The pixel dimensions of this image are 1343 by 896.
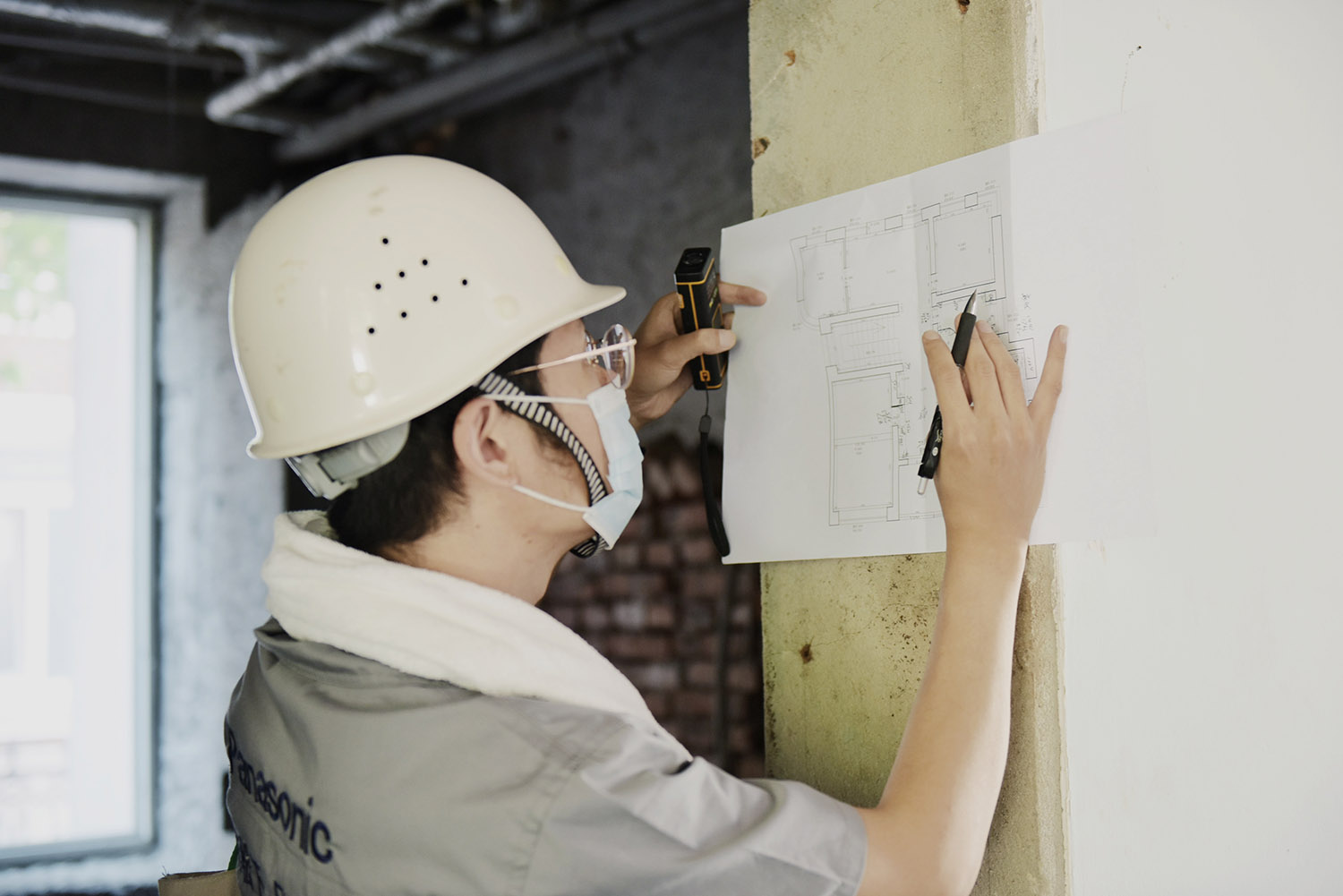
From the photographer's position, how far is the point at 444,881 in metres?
0.85

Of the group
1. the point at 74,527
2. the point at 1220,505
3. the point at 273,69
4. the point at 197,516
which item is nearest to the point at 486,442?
the point at 1220,505

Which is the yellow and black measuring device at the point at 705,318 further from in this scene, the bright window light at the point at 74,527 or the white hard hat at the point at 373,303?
the bright window light at the point at 74,527

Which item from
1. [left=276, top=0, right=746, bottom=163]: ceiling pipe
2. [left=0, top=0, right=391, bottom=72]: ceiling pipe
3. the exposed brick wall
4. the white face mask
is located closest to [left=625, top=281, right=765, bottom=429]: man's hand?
the white face mask

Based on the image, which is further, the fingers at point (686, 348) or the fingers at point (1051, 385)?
the fingers at point (686, 348)

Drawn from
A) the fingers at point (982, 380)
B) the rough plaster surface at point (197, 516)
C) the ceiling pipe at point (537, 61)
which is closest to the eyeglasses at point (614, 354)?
the fingers at point (982, 380)

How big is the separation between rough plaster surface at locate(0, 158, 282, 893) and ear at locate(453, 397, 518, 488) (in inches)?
124

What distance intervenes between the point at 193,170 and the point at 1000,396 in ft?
12.7

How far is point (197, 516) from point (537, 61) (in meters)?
2.18

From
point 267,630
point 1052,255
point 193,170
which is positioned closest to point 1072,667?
point 1052,255

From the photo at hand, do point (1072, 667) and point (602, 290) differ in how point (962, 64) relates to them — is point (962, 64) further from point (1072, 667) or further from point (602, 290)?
point (1072, 667)

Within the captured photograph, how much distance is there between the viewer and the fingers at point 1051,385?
99 cm

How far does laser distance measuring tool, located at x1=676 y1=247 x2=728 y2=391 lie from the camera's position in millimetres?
1233

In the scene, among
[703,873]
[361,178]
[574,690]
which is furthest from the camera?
[361,178]

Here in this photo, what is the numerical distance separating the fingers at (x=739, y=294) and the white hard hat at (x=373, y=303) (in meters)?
0.24
